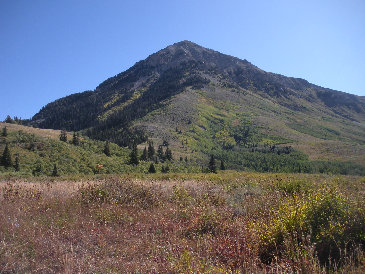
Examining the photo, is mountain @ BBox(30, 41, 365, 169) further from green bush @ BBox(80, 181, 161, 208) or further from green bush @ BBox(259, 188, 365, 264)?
green bush @ BBox(259, 188, 365, 264)

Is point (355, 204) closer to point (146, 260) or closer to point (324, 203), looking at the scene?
point (324, 203)

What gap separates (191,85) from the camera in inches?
7825

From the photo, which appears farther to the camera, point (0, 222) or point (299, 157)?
point (299, 157)

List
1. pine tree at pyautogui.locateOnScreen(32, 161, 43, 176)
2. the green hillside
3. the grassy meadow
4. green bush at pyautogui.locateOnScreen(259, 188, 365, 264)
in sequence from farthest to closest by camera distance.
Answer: the green hillside < pine tree at pyautogui.locateOnScreen(32, 161, 43, 176) < green bush at pyautogui.locateOnScreen(259, 188, 365, 264) < the grassy meadow

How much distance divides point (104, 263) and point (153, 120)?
410ft

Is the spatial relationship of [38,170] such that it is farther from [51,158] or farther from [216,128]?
[216,128]

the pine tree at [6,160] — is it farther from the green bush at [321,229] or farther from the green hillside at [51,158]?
the green bush at [321,229]

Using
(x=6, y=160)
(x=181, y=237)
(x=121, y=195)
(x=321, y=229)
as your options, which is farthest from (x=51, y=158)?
(x=321, y=229)

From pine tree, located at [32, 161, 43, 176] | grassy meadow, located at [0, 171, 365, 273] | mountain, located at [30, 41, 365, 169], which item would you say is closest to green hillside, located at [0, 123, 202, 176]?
pine tree, located at [32, 161, 43, 176]

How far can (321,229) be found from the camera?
158 inches

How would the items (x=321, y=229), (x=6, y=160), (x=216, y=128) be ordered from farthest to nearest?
(x=216, y=128)
(x=6, y=160)
(x=321, y=229)

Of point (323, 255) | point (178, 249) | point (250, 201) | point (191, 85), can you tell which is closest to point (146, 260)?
point (178, 249)

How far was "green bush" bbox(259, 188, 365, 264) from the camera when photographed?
3.92 m

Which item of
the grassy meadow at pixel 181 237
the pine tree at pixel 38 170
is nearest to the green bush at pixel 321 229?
the grassy meadow at pixel 181 237
